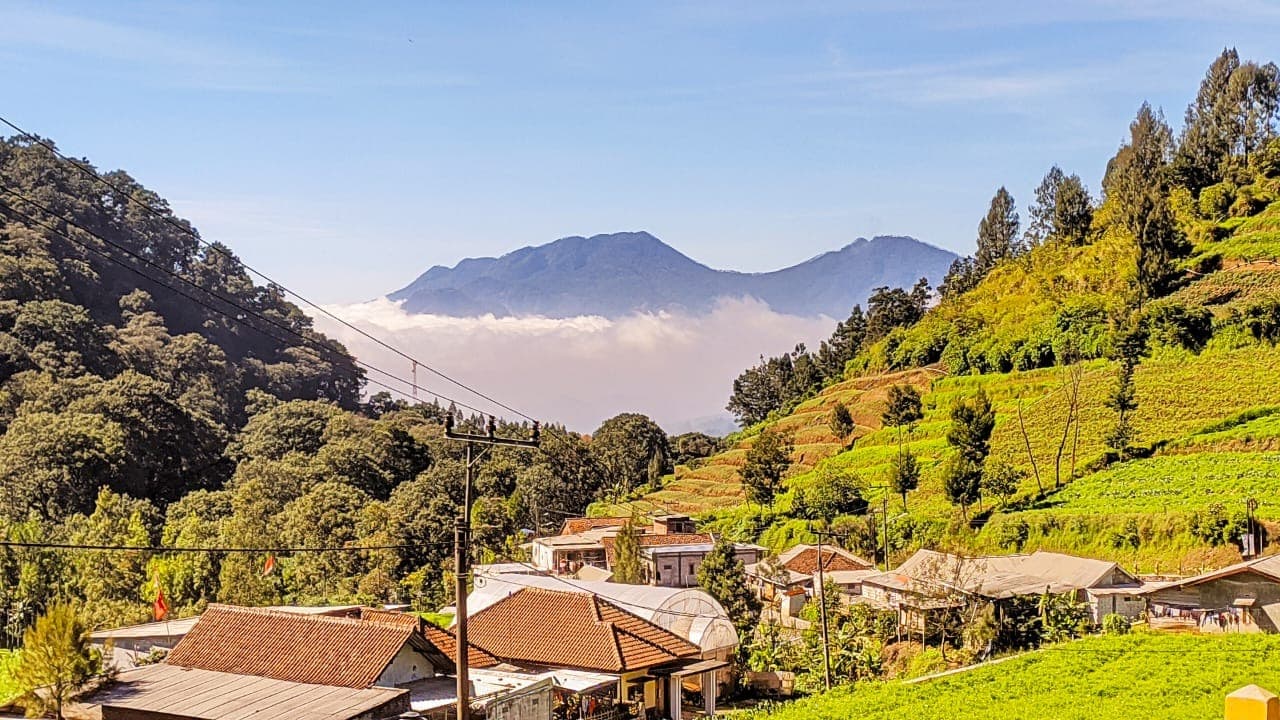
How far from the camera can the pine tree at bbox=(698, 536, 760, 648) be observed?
106ft

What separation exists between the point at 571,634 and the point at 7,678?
45.5 feet

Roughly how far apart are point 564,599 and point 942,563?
9.81 metres

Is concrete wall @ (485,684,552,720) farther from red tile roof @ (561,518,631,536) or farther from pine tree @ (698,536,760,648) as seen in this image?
red tile roof @ (561,518,631,536)

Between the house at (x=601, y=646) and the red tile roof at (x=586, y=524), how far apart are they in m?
27.0

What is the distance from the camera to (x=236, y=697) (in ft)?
61.8

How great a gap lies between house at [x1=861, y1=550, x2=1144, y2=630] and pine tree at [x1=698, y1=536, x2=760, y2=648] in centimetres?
415

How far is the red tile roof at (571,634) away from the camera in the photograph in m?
24.5

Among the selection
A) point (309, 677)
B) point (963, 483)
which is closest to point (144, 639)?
point (309, 677)

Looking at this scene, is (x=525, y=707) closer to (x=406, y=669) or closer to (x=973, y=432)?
(x=406, y=669)

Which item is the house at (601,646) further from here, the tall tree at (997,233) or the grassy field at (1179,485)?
the tall tree at (997,233)

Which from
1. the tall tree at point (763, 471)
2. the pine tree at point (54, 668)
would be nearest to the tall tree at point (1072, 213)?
the tall tree at point (763, 471)

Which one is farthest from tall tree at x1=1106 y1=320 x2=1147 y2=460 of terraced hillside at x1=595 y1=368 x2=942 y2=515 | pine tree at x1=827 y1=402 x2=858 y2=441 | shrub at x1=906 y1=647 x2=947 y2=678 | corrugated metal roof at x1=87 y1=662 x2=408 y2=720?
corrugated metal roof at x1=87 y1=662 x2=408 y2=720

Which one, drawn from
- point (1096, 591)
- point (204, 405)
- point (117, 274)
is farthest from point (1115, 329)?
point (117, 274)

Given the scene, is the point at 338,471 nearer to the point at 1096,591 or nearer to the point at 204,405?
the point at 204,405
